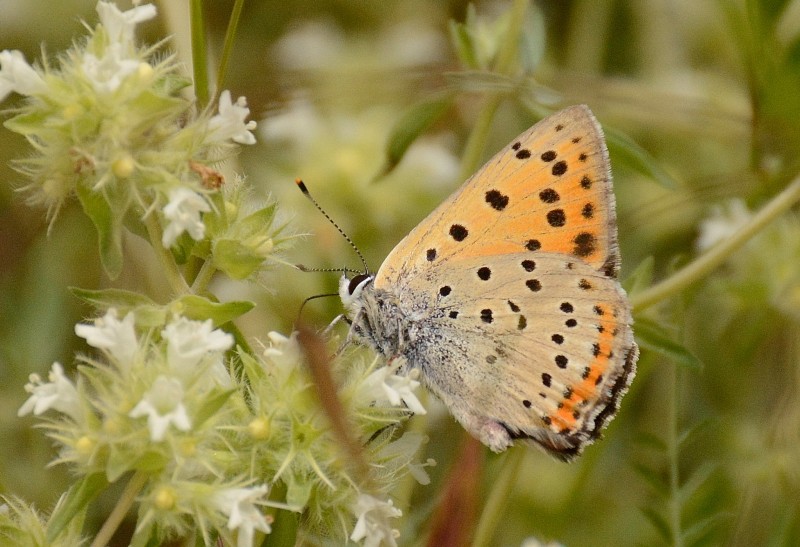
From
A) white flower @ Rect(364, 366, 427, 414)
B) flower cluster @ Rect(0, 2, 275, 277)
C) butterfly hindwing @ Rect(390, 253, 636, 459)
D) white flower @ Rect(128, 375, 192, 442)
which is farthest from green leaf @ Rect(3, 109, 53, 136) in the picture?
butterfly hindwing @ Rect(390, 253, 636, 459)

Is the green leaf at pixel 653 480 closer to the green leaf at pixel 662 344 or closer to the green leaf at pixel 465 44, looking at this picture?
the green leaf at pixel 662 344

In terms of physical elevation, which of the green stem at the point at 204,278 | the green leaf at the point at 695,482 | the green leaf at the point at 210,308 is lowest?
the green leaf at the point at 695,482

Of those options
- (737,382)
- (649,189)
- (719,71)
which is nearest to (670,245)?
(649,189)

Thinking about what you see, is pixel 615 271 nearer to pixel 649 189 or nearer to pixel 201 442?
pixel 201 442

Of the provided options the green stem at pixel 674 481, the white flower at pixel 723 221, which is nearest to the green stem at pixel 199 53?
the green stem at pixel 674 481

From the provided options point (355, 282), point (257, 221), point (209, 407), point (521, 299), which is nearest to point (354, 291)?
point (355, 282)
